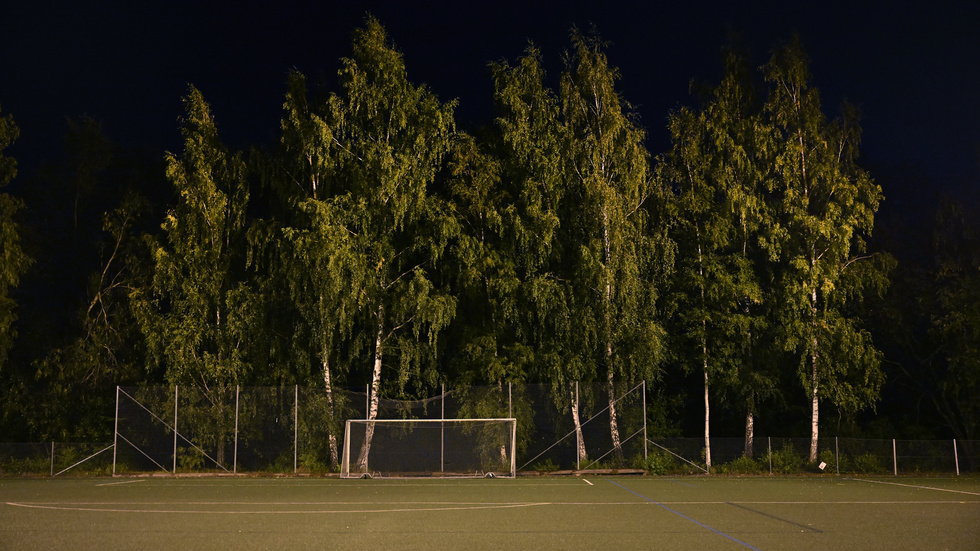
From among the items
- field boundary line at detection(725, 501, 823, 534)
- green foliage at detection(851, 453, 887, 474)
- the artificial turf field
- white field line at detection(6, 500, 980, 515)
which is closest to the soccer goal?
the artificial turf field

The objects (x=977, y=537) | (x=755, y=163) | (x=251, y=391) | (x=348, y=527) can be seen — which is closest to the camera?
(x=977, y=537)

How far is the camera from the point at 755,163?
2925 cm

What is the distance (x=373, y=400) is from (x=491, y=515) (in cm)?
1237

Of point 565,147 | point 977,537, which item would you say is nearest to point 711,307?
point 565,147

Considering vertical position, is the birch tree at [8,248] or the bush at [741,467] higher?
the birch tree at [8,248]

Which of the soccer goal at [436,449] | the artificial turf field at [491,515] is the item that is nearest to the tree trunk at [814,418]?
the artificial turf field at [491,515]

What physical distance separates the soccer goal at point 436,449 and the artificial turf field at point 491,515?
2274 mm

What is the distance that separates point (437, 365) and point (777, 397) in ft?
39.1

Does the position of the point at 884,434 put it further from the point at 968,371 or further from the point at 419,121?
the point at 419,121

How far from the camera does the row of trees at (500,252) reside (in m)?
25.9

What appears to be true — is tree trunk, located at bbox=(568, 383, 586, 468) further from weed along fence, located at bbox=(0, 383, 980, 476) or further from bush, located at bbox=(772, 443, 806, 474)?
bush, located at bbox=(772, 443, 806, 474)

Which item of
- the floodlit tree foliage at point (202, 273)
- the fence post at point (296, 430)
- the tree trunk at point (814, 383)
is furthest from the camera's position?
the tree trunk at point (814, 383)

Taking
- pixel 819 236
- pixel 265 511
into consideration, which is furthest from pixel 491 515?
pixel 819 236

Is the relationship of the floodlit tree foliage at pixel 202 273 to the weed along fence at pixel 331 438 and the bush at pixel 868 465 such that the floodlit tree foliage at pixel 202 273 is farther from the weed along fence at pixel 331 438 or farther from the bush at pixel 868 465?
the bush at pixel 868 465
